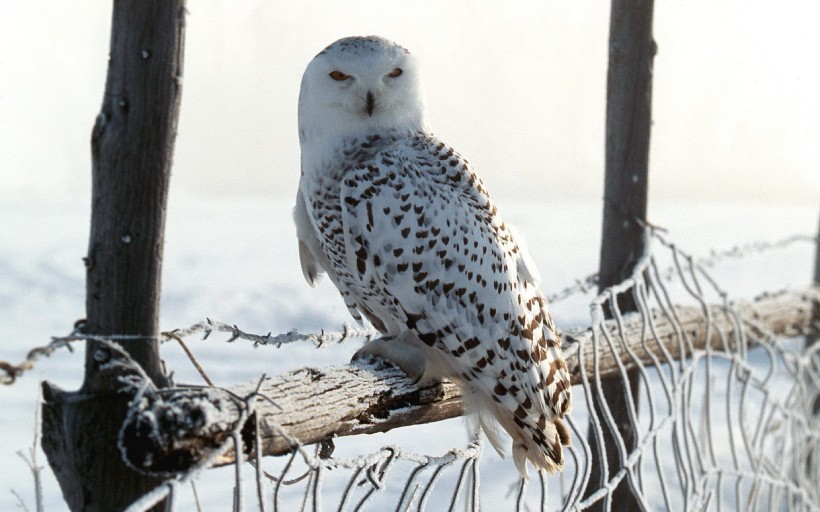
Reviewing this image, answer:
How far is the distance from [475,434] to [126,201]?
3.08 feet

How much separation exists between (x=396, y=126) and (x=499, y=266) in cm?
39

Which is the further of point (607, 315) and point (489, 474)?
point (489, 474)

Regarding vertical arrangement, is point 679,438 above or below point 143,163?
below

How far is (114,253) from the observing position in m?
1.13

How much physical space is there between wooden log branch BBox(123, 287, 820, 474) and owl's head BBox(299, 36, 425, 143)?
1.71 ft

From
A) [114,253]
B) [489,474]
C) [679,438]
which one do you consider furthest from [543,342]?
[489,474]

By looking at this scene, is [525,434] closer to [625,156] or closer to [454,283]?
[454,283]

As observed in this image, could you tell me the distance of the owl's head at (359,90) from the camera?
1.79 m

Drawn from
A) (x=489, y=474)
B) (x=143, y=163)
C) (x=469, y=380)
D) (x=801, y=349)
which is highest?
(x=143, y=163)

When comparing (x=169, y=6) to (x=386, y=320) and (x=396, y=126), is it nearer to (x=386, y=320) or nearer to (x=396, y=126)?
(x=396, y=126)

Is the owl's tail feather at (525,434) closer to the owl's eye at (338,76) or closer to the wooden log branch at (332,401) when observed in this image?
the wooden log branch at (332,401)

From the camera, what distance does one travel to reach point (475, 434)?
1.79 meters

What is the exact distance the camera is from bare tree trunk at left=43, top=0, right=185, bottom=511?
111 centimetres

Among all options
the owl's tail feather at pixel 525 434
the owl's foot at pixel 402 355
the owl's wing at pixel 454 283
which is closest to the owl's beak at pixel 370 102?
the owl's wing at pixel 454 283
